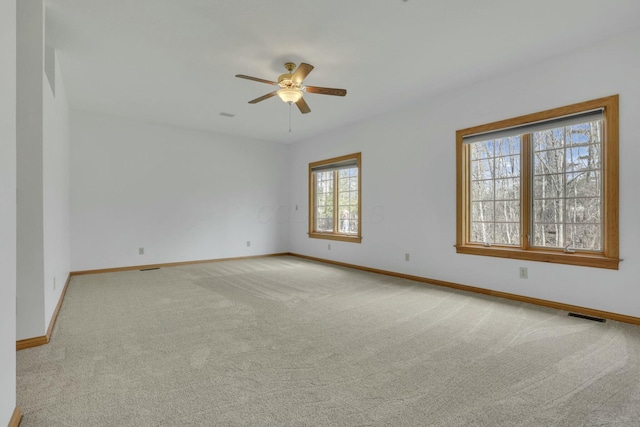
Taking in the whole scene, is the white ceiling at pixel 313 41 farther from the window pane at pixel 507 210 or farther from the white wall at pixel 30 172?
the window pane at pixel 507 210

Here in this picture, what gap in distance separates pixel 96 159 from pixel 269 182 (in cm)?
316

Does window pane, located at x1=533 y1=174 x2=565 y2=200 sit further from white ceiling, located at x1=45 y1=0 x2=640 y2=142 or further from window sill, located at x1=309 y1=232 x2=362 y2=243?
window sill, located at x1=309 y1=232 x2=362 y2=243

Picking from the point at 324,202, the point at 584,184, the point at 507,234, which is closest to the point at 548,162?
the point at 584,184

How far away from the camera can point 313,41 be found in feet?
10.1

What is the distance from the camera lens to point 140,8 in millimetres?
2588

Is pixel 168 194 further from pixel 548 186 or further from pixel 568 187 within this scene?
pixel 568 187

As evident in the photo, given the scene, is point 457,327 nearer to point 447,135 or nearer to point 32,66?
point 447,135

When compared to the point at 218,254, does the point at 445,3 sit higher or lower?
higher

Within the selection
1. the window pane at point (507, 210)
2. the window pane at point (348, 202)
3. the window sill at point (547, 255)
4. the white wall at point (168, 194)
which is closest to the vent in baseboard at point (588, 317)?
the window sill at point (547, 255)

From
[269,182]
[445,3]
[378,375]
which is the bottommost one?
[378,375]

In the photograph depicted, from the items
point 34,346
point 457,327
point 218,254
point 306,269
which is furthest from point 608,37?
point 218,254

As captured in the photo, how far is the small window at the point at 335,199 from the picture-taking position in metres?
6.01

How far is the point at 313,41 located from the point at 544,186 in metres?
2.89
